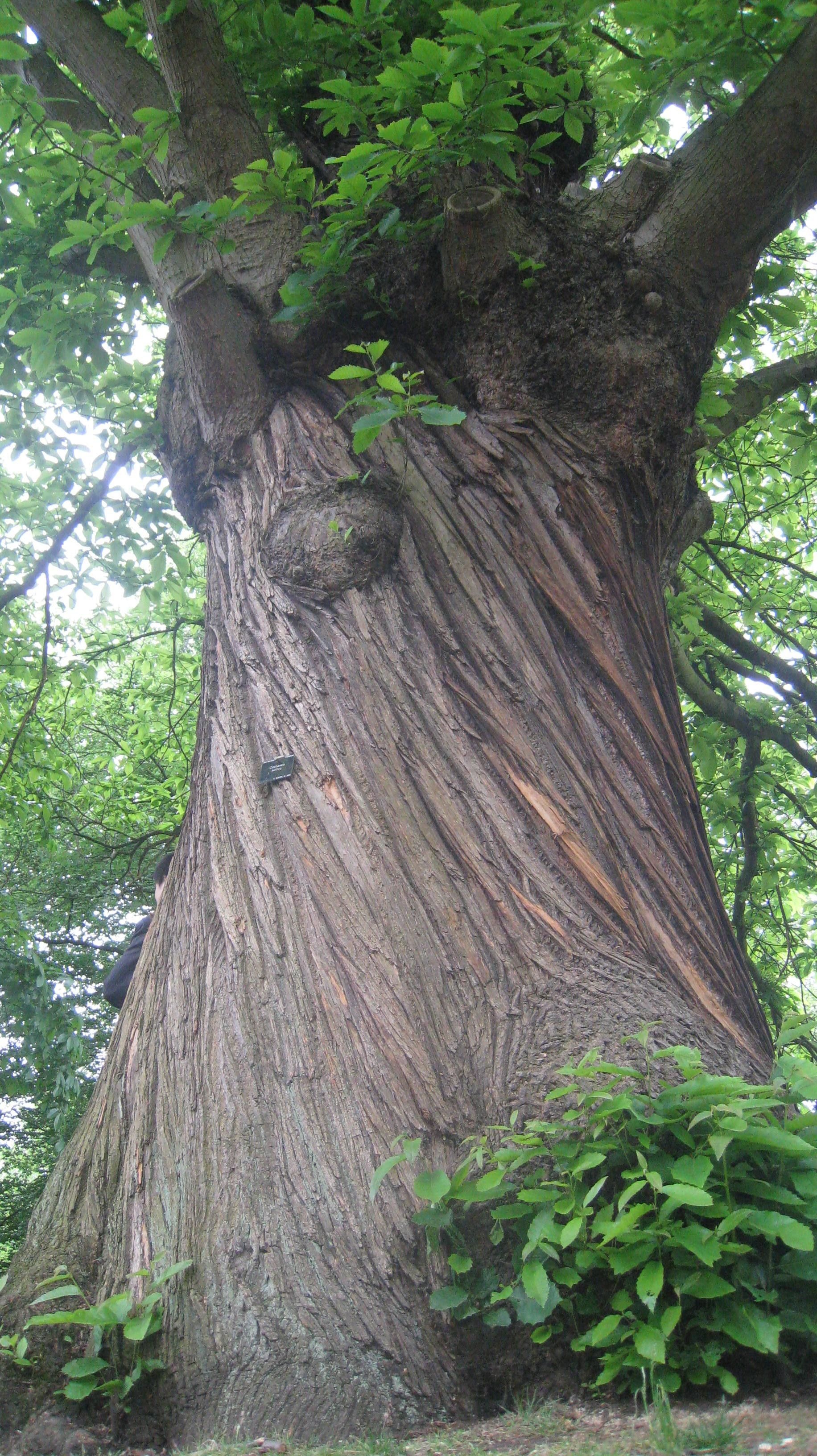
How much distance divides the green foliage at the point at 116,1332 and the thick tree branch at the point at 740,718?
15.6 feet

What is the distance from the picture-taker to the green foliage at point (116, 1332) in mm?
2453

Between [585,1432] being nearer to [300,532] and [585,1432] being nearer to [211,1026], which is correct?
[211,1026]

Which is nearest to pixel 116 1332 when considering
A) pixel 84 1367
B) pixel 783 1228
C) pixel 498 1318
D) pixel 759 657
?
pixel 84 1367

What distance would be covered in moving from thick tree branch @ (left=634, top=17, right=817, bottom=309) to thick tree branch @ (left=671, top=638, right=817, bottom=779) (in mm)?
2912

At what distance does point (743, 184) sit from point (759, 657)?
12.0 feet

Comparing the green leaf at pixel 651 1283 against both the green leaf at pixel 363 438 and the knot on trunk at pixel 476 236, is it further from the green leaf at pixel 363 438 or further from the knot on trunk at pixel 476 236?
the knot on trunk at pixel 476 236

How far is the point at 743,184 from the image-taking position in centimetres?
349

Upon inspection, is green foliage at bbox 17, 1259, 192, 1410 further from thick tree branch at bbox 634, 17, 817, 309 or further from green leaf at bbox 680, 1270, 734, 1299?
thick tree branch at bbox 634, 17, 817, 309

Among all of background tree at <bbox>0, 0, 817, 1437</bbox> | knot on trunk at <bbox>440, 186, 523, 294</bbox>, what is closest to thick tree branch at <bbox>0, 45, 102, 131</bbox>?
background tree at <bbox>0, 0, 817, 1437</bbox>

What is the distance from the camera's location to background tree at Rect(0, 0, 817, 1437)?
2561mm

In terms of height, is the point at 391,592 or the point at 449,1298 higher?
the point at 391,592

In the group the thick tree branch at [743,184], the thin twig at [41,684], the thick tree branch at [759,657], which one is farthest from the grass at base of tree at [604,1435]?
the thick tree branch at [759,657]

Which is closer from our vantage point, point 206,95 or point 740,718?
point 206,95

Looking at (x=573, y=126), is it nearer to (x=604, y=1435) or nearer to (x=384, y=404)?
(x=384, y=404)
